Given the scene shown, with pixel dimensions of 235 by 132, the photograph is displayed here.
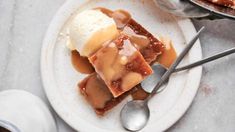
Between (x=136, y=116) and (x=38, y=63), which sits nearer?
(x=136, y=116)

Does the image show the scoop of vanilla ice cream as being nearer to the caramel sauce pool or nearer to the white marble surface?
the caramel sauce pool

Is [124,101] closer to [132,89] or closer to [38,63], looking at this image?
[132,89]

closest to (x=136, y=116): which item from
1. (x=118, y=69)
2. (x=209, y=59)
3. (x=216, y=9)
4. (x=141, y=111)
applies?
(x=141, y=111)

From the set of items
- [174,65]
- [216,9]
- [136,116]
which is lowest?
[136,116]

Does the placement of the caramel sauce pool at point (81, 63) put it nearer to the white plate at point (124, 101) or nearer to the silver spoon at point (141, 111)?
the white plate at point (124, 101)

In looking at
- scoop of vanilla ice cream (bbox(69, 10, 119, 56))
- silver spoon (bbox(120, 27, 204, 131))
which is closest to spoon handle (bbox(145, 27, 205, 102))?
silver spoon (bbox(120, 27, 204, 131))

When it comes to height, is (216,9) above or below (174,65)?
above
